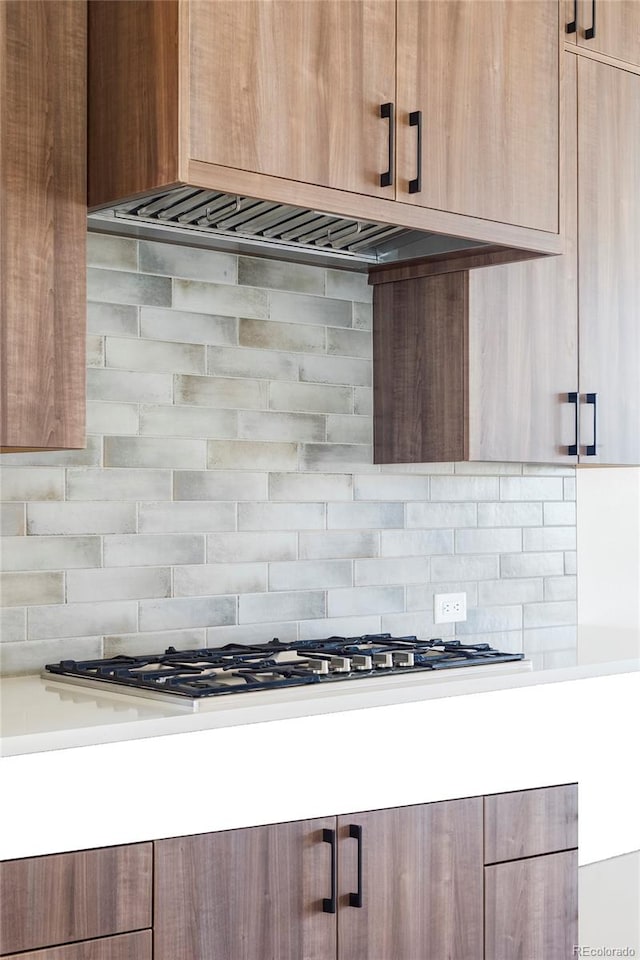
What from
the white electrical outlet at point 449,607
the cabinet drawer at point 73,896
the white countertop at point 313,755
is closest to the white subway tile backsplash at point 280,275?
the white electrical outlet at point 449,607

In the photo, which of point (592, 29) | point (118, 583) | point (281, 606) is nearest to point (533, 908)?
point (281, 606)

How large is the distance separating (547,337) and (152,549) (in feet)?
3.80

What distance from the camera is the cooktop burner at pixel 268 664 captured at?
2176 millimetres

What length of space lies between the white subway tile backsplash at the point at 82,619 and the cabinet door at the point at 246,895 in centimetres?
69

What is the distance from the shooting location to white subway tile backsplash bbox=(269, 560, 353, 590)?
2846 millimetres

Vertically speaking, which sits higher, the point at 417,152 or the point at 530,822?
the point at 417,152

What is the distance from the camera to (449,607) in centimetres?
317

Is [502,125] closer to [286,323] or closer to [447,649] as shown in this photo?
[286,323]

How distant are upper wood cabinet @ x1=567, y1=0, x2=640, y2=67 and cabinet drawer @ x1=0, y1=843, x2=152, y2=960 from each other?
2.31m

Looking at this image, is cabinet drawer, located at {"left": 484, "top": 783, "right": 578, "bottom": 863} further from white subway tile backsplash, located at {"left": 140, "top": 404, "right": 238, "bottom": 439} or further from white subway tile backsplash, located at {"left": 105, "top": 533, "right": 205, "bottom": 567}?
white subway tile backsplash, located at {"left": 140, "top": 404, "right": 238, "bottom": 439}

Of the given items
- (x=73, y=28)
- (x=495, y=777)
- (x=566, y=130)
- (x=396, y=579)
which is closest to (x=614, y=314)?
(x=566, y=130)

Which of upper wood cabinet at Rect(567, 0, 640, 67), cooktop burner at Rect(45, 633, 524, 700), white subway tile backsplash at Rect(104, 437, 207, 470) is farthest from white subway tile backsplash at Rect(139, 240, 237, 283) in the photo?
upper wood cabinet at Rect(567, 0, 640, 67)

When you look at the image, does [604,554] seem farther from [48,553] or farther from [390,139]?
[48,553]

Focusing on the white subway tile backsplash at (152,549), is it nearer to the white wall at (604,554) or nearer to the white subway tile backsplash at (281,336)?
the white subway tile backsplash at (281,336)
